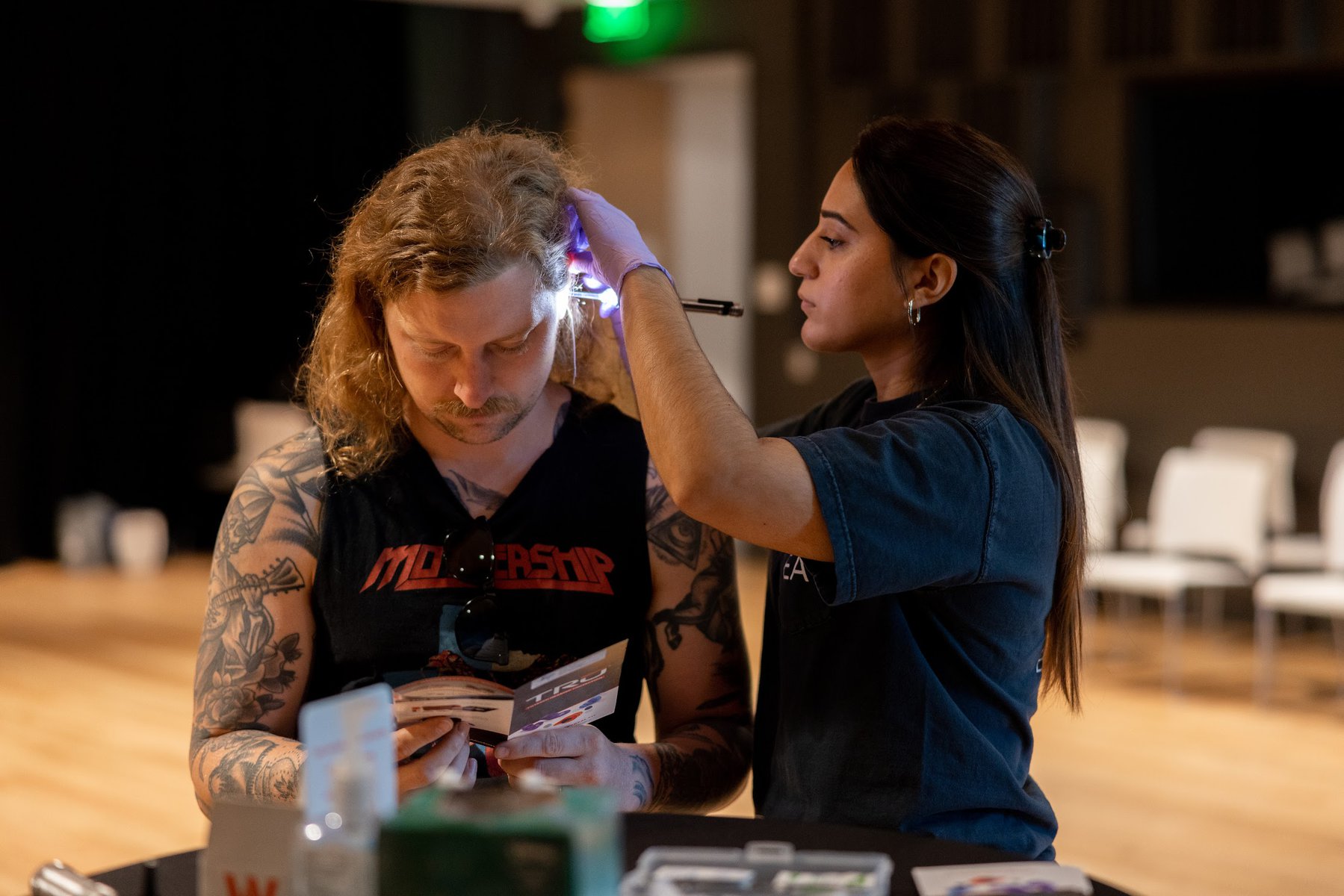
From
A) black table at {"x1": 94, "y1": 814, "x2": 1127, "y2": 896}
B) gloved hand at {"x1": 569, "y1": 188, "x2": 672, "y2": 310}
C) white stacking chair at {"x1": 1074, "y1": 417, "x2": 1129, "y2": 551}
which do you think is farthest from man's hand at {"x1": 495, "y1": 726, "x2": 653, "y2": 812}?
white stacking chair at {"x1": 1074, "y1": 417, "x2": 1129, "y2": 551}

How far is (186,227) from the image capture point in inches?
364

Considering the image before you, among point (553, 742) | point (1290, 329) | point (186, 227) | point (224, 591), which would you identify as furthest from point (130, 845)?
point (186, 227)

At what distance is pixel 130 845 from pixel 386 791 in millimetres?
3131

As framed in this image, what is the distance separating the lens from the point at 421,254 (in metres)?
1.84

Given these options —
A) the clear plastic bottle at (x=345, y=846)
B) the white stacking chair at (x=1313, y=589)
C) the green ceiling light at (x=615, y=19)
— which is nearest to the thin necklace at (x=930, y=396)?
the clear plastic bottle at (x=345, y=846)

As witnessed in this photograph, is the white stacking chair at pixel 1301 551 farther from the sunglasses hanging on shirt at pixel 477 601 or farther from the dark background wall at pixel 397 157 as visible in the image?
the sunglasses hanging on shirt at pixel 477 601

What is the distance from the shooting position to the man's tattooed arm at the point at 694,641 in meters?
2.05

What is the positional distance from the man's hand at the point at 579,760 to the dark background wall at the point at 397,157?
19.0 feet

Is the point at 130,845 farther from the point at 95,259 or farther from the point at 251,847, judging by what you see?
the point at 95,259

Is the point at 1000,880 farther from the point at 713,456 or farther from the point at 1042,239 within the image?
the point at 1042,239

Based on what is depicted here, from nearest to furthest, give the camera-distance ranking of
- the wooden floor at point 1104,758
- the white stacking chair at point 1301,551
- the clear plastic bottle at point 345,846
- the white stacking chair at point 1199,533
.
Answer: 1. the clear plastic bottle at point 345,846
2. the wooden floor at point 1104,758
3. the white stacking chair at point 1199,533
4. the white stacking chair at point 1301,551

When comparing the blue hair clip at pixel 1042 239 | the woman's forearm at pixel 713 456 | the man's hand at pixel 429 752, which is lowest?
the man's hand at pixel 429 752

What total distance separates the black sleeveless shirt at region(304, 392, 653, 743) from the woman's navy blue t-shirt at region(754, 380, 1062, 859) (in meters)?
0.26

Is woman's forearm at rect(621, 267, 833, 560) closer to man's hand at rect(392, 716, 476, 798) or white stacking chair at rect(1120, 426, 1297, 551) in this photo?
man's hand at rect(392, 716, 476, 798)
